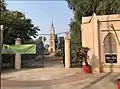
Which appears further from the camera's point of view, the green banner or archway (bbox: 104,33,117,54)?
the green banner

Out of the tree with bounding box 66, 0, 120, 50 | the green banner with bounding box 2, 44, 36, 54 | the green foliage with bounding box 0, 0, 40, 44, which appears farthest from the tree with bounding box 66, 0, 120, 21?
the green banner with bounding box 2, 44, 36, 54

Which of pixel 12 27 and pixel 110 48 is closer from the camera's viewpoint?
pixel 110 48

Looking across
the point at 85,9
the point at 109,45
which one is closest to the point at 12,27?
the point at 85,9

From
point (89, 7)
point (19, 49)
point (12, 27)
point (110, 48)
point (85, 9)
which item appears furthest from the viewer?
point (85, 9)

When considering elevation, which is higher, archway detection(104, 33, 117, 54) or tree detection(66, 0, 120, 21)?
tree detection(66, 0, 120, 21)

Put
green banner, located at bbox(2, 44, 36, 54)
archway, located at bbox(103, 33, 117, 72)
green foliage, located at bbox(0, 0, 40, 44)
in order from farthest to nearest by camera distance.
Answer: green foliage, located at bbox(0, 0, 40, 44) < green banner, located at bbox(2, 44, 36, 54) < archway, located at bbox(103, 33, 117, 72)

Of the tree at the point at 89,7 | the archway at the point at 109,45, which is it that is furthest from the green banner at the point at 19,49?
the tree at the point at 89,7

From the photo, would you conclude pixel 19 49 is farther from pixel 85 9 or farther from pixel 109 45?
pixel 85 9

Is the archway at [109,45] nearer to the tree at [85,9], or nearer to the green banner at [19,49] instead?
the tree at [85,9]

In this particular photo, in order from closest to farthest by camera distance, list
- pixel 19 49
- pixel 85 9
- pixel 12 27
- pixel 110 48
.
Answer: pixel 110 48 → pixel 19 49 → pixel 12 27 → pixel 85 9

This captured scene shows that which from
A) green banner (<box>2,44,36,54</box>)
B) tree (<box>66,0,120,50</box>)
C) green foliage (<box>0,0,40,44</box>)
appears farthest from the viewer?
green foliage (<box>0,0,40,44</box>)

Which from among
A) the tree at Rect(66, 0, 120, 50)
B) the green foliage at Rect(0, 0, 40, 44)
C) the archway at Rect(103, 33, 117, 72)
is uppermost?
the tree at Rect(66, 0, 120, 50)

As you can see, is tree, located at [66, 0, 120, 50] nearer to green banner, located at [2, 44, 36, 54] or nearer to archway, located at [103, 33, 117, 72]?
archway, located at [103, 33, 117, 72]

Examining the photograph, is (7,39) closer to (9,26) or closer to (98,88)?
(9,26)
